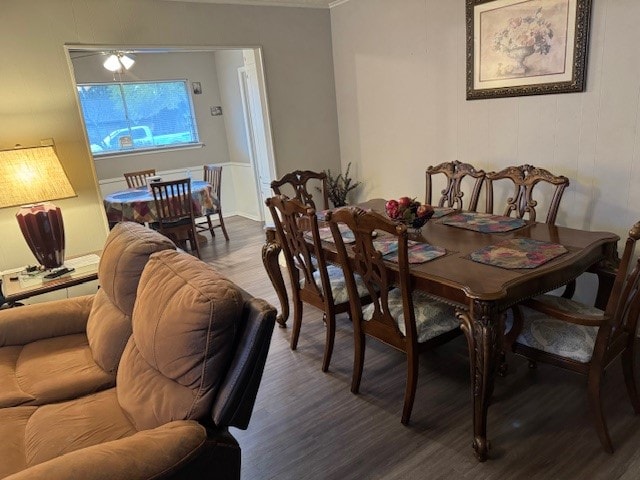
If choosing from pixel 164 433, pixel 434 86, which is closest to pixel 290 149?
pixel 434 86

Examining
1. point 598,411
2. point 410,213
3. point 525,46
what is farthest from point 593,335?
point 525,46

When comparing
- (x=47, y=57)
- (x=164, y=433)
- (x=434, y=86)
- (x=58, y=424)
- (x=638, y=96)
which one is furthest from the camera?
(x=434, y=86)

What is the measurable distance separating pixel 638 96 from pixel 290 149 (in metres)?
2.76

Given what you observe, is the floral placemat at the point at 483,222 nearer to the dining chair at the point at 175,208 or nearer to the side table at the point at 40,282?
the side table at the point at 40,282

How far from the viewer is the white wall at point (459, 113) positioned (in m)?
2.48

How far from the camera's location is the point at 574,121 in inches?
106

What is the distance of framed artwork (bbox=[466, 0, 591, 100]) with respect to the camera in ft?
8.43

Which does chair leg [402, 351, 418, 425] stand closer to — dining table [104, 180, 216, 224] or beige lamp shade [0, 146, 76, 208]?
beige lamp shade [0, 146, 76, 208]

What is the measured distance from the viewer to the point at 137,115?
6125 millimetres

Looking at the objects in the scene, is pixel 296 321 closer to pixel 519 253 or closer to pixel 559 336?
pixel 519 253

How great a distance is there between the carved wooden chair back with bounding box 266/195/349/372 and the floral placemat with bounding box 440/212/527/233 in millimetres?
770

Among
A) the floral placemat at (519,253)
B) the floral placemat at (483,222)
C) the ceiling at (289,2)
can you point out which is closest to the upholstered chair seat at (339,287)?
the floral placemat at (483,222)

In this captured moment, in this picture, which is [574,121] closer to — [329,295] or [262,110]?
[329,295]

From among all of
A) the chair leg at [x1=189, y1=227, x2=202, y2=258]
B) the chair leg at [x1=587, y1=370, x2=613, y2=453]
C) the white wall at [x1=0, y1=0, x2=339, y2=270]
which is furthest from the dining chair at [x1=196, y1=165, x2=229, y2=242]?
the chair leg at [x1=587, y1=370, x2=613, y2=453]
